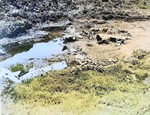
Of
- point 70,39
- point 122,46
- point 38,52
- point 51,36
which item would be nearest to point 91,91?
point 38,52

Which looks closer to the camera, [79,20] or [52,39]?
[52,39]

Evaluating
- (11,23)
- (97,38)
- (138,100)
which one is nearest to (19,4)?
(11,23)

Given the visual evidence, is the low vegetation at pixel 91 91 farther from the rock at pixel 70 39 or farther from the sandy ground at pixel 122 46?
the rock at pixel 70 39

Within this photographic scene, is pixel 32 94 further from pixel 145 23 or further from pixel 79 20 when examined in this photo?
pixel 145 23

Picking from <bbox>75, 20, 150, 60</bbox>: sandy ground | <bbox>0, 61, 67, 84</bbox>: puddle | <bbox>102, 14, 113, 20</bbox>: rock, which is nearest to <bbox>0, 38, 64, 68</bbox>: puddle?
<bbox>0, 61, 67, 84</bbox>: puddle

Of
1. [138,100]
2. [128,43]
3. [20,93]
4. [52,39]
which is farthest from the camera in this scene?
[52,39]

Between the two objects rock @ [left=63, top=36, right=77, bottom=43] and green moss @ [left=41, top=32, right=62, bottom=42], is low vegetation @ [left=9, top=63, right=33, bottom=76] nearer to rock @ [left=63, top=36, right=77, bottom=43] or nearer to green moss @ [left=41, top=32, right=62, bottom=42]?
green moss @ [left=41, top=32, right=62, bottom=42]

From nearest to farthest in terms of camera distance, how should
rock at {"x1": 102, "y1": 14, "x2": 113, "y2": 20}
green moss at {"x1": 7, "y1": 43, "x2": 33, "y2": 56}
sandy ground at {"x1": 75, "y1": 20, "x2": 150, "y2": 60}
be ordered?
sandy ground at {"x1": 75, "y1": 20, "x2": 150, "y2": 60} < green moss at {"x1": 7, "y1": 43, "x2": 33, "y2": 56} < rock at {"x1": 102, "y1": 14, "x2": 113, "y2": 20}

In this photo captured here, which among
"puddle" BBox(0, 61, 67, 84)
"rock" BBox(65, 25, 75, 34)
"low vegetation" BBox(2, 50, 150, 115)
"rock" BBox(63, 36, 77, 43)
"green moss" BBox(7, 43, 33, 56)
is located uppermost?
"rock" BBox(65, 25, 75, 34)

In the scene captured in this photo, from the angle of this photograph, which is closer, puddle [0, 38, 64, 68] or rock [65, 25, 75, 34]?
puddle [0, 38, 64, 68]
